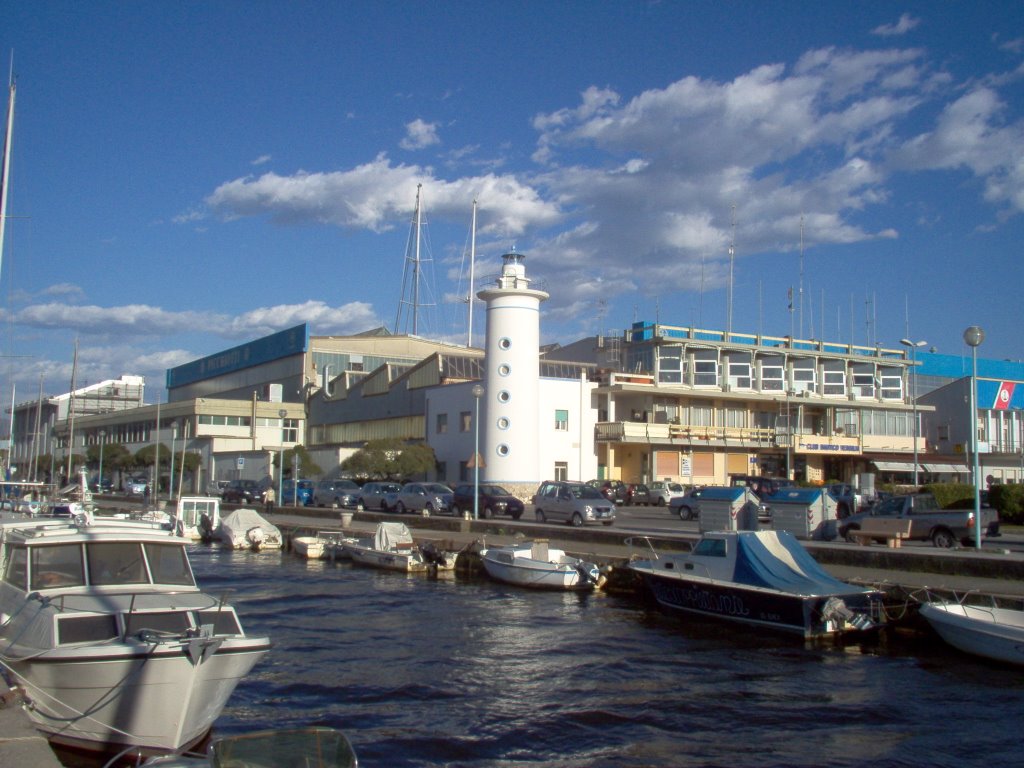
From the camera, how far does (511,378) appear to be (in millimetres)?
49375

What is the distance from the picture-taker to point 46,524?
14992 millimetres

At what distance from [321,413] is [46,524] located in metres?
63.9

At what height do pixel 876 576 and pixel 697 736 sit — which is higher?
pixel 876 576

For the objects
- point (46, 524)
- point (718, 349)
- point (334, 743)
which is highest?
point (718, 349)

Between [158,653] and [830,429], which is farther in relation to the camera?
[830,429]

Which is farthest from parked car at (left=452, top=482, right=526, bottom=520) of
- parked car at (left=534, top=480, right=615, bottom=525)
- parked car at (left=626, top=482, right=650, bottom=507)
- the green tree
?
the green tree

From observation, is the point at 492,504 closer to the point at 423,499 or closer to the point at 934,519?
the point at 423,499

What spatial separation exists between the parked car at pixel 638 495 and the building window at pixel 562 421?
24.6 ft

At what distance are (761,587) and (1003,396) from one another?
6092 centimetres

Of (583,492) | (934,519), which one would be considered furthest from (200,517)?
(934,519)

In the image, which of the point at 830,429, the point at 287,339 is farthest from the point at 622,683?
the point at 287,339

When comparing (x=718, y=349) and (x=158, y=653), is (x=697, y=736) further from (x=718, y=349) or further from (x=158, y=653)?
(x=718, y=349)

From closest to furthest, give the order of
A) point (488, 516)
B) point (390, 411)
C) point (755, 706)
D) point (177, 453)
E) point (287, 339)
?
1. point (755, 706)
2. point (488, 516)
3. point (390, 411)
4. point (177, 453)
5. point (287, 339)

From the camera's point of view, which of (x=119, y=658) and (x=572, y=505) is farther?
(x=572, y=505)
